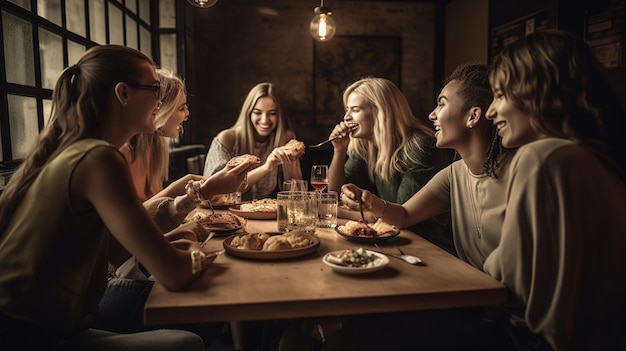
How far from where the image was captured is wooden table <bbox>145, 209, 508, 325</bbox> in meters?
1.07

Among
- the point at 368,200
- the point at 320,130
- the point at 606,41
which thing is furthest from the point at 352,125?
the point at 320,130

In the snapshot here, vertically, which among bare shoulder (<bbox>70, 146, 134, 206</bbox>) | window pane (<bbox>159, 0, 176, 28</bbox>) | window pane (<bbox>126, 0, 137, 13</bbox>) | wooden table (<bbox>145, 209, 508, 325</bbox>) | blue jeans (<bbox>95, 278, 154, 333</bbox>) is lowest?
blue jeans (<bbox>95, 278, 154, 333</bbox>)

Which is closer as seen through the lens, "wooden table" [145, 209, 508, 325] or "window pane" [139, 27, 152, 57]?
"wooden table" [145, 209, 508, 325]

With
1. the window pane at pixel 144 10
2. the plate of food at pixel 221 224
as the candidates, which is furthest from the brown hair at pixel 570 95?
the window pane at pixel 144 10

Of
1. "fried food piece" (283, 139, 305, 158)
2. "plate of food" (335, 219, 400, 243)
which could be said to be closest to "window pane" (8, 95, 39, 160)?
"fried food piece" (283, 139, 305, 158)

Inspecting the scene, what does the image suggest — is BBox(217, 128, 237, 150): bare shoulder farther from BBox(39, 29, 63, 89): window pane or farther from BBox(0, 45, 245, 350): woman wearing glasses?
BBox(0, 45, 245, 350): woman wearing glasses

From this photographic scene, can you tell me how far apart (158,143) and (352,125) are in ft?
3.85

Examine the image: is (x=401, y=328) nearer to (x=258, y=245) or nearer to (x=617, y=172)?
(x=258, y=245)

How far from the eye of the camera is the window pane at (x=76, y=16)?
277cm

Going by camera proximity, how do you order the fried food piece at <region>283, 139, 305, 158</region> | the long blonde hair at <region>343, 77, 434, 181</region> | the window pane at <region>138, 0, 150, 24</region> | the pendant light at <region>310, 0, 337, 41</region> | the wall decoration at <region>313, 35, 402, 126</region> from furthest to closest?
the wall decoration at <region>313, 35, 402, 126</region>, the window pane at <region>138, 0, 150, 24</region>, the pendant light at <region>310, 0, 337, 41</region>, the fried food piece at <region>283, 139, 305, 158</region>, the long blonde hair at <region>343, 77, 434, 181</region>

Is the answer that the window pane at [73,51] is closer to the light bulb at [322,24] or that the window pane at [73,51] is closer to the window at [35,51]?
the window at [35,51]

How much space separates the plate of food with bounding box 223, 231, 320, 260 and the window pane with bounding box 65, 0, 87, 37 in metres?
2.04

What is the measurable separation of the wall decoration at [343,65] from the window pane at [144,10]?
2506 mm

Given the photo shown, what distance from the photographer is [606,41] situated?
156 inches
